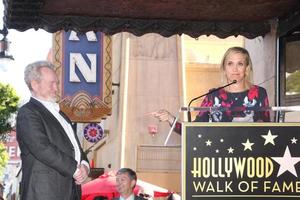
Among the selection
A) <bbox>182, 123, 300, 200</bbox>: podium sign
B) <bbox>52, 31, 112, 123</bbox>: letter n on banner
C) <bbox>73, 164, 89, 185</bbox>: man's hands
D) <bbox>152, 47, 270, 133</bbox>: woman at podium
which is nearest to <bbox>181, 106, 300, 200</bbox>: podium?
<bbox>182, 123, 300, 200</bbox>: podium sign

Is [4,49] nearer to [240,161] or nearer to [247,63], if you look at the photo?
[247,63]

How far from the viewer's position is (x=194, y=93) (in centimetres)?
2167

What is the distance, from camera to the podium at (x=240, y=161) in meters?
4.34

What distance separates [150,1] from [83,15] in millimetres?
882

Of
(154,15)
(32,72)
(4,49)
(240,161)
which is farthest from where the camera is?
(4,49)

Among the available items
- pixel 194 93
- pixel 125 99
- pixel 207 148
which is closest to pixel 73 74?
pixel 125 99

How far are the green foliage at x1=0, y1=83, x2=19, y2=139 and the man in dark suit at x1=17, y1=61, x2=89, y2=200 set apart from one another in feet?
59.0

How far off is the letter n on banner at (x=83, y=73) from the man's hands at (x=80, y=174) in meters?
9.00

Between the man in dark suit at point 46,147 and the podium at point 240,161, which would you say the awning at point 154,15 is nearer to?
the man in dark suit at point 46,147

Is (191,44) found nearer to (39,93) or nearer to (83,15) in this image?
(83,15)

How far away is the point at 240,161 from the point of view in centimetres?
436

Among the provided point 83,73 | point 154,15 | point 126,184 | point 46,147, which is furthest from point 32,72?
point 83,73

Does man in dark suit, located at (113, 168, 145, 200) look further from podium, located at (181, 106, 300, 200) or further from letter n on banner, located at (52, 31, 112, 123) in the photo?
letter n on banner, located at (52, 31, 112, 123)

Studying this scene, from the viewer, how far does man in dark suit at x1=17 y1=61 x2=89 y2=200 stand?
4465 millimetres
